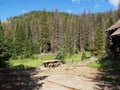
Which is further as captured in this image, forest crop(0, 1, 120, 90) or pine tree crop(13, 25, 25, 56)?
pine tree crop(13, 25, 25, 56)

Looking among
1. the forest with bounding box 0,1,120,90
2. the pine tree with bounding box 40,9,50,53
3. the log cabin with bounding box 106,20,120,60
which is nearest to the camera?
the forest with bounding box 0,1,120,90

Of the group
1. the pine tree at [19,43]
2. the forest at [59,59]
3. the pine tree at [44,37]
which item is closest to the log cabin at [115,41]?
the forest at [59,59]

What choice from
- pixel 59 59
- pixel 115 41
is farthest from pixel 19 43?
Answer: pixel 115 41

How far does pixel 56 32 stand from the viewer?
324 ft

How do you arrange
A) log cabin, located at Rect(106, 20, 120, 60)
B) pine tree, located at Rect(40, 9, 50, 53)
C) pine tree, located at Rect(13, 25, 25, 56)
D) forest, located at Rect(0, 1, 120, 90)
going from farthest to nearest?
pine tree, located at Rect(40, 9, 50, 53), pine tree, located at Rect(13, 25, 25, 56), log cabin, located at Rect(106, 20, 120, 60), forest, located at Rect(0, 1, 120, 90)

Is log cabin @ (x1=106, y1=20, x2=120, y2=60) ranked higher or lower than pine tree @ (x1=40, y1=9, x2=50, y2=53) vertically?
lower

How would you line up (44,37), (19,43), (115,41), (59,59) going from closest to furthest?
(115,41)
(59,59)
(19,43)
(44,37)

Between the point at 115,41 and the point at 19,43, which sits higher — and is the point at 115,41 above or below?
below

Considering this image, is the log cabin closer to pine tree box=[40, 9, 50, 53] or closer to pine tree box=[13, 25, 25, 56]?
pine tree box=[13, 25, 25, 56]

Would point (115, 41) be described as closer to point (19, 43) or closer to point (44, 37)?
point (19, 43)

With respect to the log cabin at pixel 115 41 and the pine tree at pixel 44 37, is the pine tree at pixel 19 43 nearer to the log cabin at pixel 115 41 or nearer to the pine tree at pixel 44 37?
the pine tree at pixel 44 37

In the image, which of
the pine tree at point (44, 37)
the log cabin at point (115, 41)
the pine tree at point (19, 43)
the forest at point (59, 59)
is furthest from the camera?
the pine tree at point (44, 37)

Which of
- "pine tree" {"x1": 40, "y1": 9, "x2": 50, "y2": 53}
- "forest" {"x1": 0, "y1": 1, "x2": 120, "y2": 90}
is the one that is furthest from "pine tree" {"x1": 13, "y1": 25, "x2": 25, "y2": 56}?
"pine tree" {"x1": 40, "y1": 9, "x2": 50, "y2": 53}

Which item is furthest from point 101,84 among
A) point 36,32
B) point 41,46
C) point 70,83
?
point 36,32
